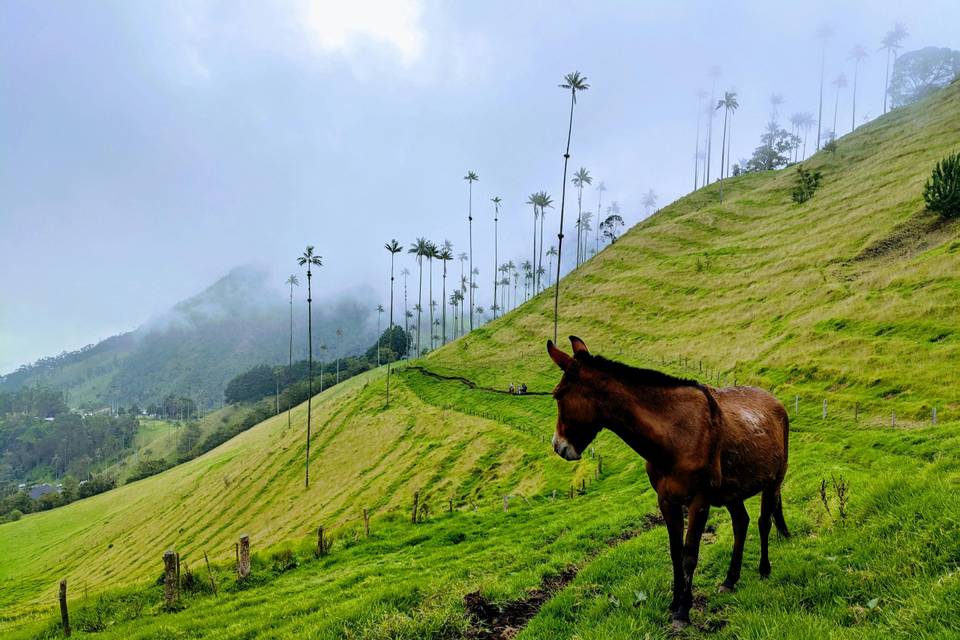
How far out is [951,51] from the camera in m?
178

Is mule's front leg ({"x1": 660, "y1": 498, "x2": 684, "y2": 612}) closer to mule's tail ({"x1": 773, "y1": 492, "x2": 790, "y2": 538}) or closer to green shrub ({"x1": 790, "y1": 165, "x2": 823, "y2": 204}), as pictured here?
mule's tail ({"x1": 773, "y1": 492, "x2": 790, "y2": 538})

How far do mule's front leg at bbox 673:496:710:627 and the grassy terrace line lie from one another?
359mm

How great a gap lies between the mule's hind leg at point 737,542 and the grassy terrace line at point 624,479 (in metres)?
0.27

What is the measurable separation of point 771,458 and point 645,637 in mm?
2964

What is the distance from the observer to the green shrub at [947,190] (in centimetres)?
5084

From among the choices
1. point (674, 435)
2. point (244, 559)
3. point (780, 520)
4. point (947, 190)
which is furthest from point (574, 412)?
point (947, 190)

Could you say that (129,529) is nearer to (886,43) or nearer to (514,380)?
(514,380)

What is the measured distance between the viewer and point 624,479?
24328 mm

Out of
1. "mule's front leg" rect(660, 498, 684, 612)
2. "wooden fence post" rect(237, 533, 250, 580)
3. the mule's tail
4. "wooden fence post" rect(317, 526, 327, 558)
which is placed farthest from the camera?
"wooden fence post" rect(317, 526, 327, 558)

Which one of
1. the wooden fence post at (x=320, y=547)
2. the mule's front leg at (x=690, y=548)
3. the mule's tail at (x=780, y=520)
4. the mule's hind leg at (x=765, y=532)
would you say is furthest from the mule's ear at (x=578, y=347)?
the wooden fence post at (x=320, y=547)

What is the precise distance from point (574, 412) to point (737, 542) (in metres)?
3.29

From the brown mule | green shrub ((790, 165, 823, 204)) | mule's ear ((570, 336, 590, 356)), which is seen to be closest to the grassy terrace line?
the brown mule

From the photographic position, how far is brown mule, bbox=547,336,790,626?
554 cm

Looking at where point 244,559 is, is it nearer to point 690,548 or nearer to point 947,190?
point 690,548
